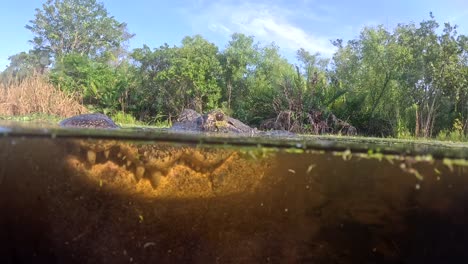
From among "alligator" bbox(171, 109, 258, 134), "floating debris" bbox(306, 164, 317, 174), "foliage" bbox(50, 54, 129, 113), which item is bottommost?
"floating debris" bbox(306, 164, 317, 174)

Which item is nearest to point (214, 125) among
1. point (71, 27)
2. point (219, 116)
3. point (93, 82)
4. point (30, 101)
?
point (219, 116)

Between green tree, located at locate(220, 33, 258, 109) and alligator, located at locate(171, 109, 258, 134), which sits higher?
green tree, located at locate(220, 33, 258, 109)

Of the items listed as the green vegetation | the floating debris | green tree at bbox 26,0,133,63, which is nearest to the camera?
the floating debris

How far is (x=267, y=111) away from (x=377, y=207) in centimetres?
1006

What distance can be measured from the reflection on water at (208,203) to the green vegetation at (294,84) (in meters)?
7.90

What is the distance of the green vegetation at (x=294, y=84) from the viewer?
17.5 meters

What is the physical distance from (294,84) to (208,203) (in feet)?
37.9

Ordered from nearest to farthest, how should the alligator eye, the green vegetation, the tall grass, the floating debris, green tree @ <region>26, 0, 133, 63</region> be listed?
the floating debris
the alligator eye
the tall grass
the green vegetation
green tree @ <region>26, 0, 133, 63</region>

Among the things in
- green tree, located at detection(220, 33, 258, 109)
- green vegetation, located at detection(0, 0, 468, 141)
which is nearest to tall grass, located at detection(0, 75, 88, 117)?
green vegetation, located at detection(0, 0, 468, 141)

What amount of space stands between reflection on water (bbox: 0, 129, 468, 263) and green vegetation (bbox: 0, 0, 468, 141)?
311 inches

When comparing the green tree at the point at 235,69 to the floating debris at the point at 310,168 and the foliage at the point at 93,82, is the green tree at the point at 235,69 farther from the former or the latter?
the floating debris at the point at 310,168

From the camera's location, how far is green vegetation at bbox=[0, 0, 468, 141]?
57.3 ft

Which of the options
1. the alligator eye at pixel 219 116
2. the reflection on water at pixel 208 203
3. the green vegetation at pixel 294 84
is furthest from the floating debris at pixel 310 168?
the green vegetation at pixel 294 84

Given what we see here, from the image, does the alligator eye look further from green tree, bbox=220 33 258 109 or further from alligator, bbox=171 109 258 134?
green tree, bbox=220 33 258 109
